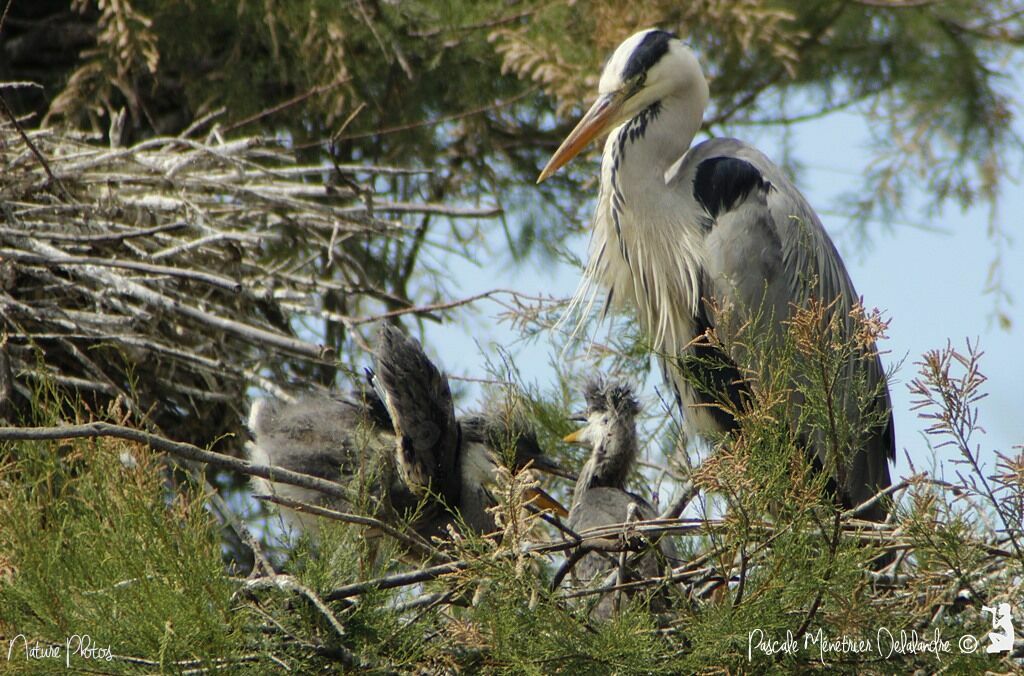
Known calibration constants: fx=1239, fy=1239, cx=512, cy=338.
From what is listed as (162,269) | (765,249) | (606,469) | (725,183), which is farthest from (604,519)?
(162,269)

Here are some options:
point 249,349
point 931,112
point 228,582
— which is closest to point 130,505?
point 228,582

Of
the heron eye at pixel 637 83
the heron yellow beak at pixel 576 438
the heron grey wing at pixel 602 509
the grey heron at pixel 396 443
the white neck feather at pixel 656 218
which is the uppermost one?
the heron eye at pixel 637 83

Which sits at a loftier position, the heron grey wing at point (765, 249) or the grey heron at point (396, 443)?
the heron grey wing at point (765, 249)

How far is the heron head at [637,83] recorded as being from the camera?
319 cm

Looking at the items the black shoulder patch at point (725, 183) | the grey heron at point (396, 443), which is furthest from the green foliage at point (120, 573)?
the black shoulder patch at point (725, 183)

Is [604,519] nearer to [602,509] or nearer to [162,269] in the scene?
[602,509]

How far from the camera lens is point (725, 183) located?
3.15 m

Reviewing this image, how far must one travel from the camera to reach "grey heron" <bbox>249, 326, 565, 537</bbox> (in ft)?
9.25

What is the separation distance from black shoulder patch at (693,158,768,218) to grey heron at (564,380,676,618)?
528mm

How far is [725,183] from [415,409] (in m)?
1.00

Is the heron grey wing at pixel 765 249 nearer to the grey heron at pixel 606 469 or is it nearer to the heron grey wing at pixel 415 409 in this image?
the grey heron at pixel 606 469

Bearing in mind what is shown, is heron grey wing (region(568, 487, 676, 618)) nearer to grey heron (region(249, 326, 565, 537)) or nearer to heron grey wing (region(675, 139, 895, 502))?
grey heron (region(249, 326, 565, 537))

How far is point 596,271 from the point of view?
11.1ft

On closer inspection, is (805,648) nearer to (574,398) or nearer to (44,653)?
(44,653)
